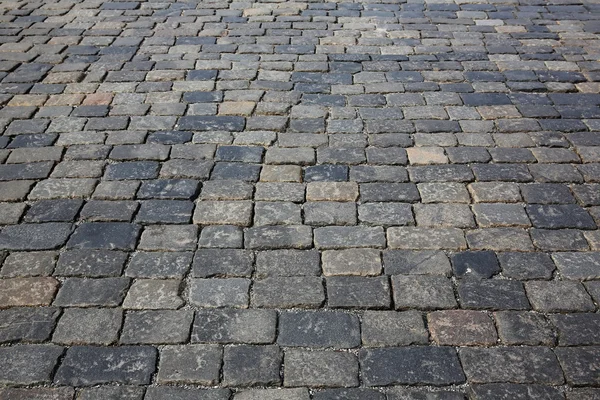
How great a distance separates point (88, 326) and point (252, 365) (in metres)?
0.90

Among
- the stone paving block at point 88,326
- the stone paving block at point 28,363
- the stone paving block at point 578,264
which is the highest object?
the stone paving block at point 28,363

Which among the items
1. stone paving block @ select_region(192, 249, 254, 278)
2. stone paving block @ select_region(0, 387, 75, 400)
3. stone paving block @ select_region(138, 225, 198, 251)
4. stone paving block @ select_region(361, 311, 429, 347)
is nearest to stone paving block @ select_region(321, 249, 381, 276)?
stone paving block @ select_region(361, 311, 429, 347)

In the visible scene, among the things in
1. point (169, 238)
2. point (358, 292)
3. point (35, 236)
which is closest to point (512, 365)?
point (358, 292)

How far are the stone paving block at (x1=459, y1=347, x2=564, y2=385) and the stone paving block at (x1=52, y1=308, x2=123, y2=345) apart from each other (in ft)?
5.82

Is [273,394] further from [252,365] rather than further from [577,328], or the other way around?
[577,328]

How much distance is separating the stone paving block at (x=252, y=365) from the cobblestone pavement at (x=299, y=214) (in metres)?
0.01

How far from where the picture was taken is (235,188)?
402 cm

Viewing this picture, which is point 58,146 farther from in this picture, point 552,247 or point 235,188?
point 552,247

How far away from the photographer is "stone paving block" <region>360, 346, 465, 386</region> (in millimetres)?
2752

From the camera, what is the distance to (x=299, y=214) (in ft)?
12.4

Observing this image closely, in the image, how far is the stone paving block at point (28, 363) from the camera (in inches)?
108

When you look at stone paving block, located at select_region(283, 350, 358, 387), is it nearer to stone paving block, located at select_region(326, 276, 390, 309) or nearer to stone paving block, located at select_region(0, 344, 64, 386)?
stone paving block, located at select_region(326, 276, 390, 309)

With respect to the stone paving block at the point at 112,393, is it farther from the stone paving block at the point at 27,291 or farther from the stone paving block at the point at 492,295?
the stone paving block at the point at 492,295

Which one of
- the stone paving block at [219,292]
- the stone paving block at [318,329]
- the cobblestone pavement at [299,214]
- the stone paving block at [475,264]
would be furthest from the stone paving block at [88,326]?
the stone paving block at [475,264]
